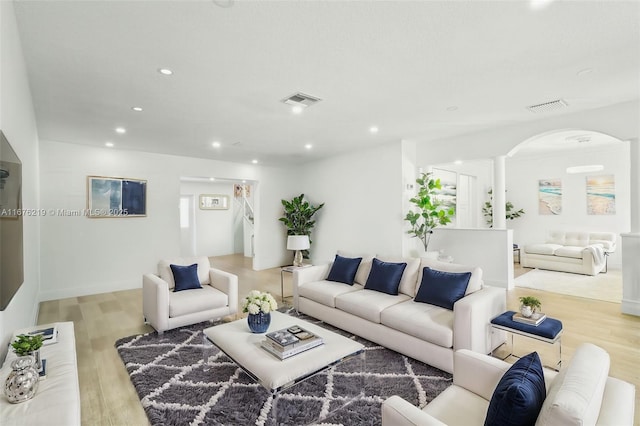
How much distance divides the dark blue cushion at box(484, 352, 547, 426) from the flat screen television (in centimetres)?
229

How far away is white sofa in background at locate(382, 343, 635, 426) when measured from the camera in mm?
1002

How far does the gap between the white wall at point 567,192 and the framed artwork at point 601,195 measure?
0.07 meters

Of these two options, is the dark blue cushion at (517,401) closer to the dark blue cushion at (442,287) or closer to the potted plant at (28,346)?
the dark blue cushion at (442,287)

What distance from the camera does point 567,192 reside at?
7805 millimetres

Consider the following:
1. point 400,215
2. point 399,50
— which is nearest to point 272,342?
point 399,50

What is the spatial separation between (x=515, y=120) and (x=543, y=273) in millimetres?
3784

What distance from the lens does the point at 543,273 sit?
6.61 meters

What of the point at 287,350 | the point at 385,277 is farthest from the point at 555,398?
the point at 385,277

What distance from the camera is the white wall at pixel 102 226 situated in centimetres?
521

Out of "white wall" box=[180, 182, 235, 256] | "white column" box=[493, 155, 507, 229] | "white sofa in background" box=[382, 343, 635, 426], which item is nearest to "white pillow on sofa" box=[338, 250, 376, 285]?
"white sofa in background" box=[382, 343, 635, 426]

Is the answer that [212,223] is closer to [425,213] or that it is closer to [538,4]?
[425,213]

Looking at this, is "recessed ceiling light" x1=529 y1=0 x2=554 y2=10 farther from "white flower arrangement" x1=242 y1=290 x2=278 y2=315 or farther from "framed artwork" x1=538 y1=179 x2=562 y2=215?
"framed artwork" x1=538 y1=179 x2=562 y2=215

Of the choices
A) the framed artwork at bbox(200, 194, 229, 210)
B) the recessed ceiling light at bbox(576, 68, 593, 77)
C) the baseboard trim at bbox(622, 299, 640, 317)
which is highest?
the recessed ceiling light at bbox(576, 68, 593, 77)

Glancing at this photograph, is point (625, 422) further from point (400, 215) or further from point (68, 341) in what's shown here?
point (400, 215)
